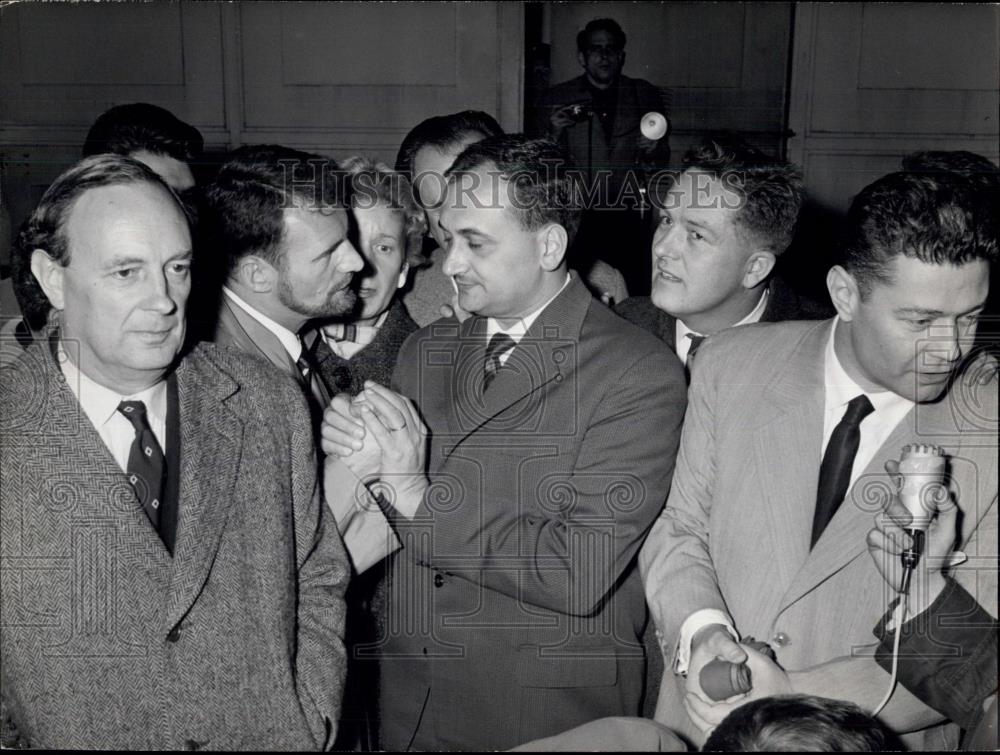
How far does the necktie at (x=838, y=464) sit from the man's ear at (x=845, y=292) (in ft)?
0.48

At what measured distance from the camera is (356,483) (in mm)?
1708

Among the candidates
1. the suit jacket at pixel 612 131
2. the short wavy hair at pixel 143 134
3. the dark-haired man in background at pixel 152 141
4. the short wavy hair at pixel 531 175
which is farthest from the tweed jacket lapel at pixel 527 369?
the suit jacket at pixel 612 131

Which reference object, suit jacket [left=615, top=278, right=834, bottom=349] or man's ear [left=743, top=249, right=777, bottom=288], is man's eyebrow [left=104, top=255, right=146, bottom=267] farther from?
man's ear [left=743, top=249, right=777, bottom=288]

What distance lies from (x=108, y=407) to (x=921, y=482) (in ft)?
4.00

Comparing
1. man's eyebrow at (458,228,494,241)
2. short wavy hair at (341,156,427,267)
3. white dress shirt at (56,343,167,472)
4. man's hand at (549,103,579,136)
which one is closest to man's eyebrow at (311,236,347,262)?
short wavy hair at (341,156,427,267)

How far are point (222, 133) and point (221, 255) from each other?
10.8ft

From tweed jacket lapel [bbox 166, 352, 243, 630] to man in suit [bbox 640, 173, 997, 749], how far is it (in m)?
0.73

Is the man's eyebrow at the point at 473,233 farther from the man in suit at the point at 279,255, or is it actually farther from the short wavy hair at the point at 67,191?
the short wavy hair at the point at 67,191

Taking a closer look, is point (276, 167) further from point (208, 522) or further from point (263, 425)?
point (208, 522)

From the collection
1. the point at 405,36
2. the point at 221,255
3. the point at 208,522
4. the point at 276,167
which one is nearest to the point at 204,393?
the point at 208,522

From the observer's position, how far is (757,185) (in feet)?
6.56

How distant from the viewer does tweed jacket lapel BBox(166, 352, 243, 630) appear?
138 centimetres

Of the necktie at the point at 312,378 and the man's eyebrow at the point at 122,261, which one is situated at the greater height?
the man's eyebrow at the point at 122,261

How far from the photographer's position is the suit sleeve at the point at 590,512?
1587 millimetres
